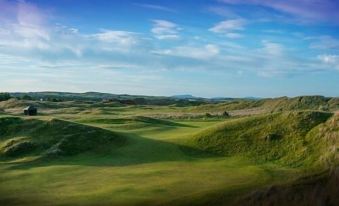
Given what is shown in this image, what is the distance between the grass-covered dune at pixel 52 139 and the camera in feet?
116

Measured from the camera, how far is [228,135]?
3691 centimetres

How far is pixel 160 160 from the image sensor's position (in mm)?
32500

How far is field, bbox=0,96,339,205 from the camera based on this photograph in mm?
23578

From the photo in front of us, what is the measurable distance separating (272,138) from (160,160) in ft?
26.2

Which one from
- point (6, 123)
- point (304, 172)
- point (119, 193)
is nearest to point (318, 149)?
point (304, 172)

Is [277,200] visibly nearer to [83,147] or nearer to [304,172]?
[304,172]

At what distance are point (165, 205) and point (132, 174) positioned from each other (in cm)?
652

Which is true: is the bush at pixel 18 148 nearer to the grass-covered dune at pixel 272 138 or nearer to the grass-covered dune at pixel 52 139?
the grass-covered dune at pixel 52 139

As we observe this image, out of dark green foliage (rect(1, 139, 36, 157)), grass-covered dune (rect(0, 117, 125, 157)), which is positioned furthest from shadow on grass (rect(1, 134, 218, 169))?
dark green foliage (rect(1, 139, 36, 157))

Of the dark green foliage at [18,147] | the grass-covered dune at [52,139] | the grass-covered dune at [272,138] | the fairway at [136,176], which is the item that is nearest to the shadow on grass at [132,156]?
the fairway at [136,176]

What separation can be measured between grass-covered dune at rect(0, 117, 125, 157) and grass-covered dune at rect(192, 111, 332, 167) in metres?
6.88

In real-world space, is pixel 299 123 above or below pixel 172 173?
above

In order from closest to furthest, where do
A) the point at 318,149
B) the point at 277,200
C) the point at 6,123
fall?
the point at 277,200 → the point at 318,149 → the point at 6,123

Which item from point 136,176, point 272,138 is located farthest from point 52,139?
point 272,138
